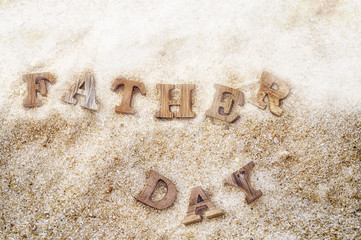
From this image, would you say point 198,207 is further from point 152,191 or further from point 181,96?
point 181,96

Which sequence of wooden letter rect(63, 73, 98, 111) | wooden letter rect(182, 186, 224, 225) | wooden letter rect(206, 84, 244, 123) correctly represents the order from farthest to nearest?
wooden letter rect(63, 73, 98, 111) → wooden letter rect(206, 84, 244, 123) → wooden letter rect(182, 186, 224, 225)

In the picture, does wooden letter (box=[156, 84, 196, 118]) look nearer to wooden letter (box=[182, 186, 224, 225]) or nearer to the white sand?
the white sand

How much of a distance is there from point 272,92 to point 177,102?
118cm

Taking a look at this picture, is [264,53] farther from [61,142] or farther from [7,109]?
[7,109]

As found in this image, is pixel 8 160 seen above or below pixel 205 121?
below

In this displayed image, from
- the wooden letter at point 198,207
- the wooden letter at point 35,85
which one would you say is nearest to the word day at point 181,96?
the wooden letter at point 35,85

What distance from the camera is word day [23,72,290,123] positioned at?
10.7 ft

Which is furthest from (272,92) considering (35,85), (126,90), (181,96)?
(35,85)

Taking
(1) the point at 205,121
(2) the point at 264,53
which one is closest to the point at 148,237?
(1) the point at 205,121

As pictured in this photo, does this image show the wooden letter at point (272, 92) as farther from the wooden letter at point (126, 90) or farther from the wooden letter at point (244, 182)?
the wooden letter at point (126, 90)

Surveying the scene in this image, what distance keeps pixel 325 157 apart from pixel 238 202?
112cm

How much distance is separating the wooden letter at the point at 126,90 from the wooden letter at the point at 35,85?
2.89 ft

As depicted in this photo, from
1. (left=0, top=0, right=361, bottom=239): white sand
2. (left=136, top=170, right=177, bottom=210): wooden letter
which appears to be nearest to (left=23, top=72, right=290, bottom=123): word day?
(left=0, top=0, right=361, bottom=239): white sand

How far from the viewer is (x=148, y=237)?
284 centimetres
